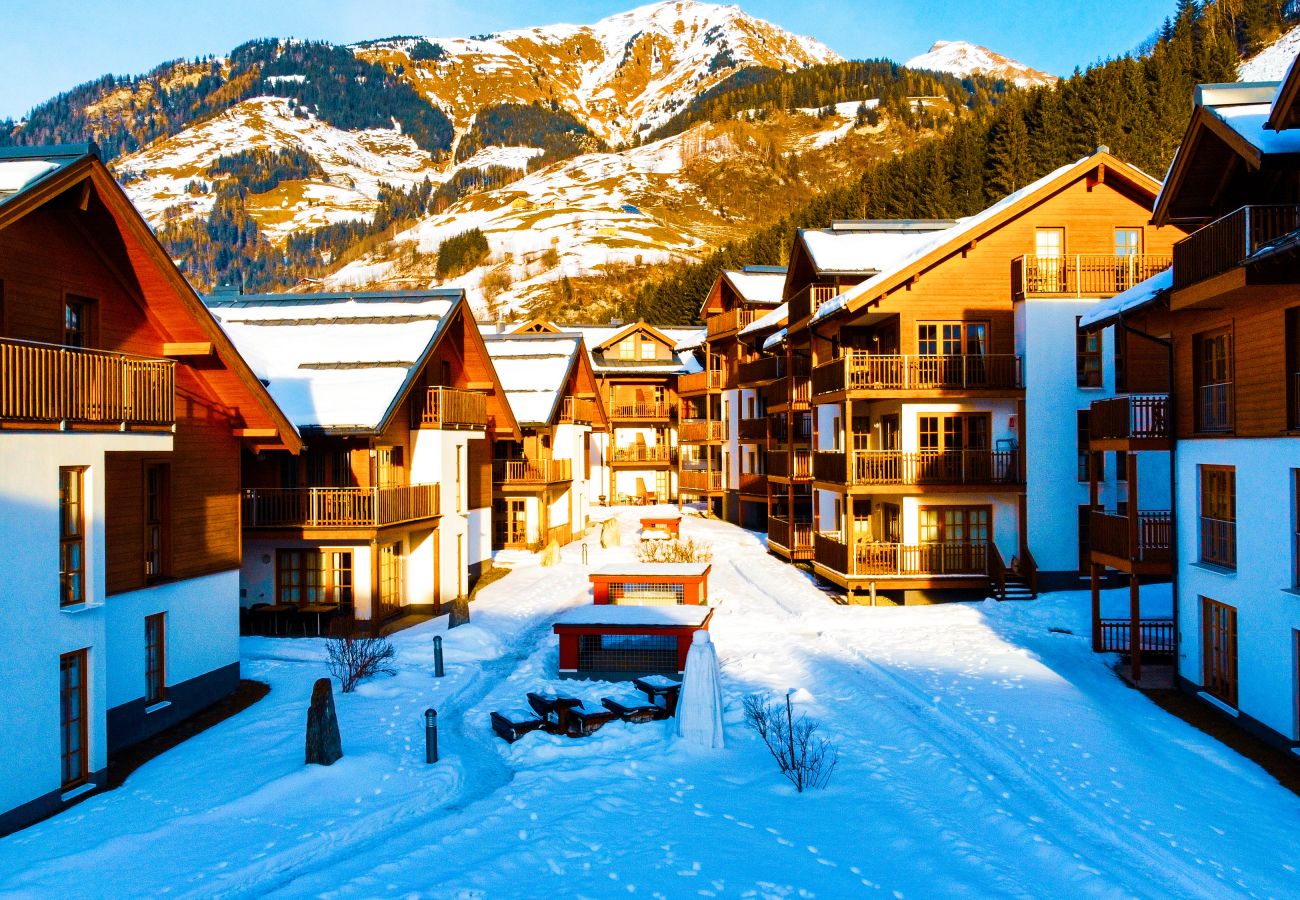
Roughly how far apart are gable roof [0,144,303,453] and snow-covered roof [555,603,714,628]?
23.7ft

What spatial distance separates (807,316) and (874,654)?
14410 mm

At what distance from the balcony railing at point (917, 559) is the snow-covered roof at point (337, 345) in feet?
46.2

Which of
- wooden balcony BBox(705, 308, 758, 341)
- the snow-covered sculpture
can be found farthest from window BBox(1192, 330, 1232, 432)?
wooden balcony BBox(705, 308, 758, 341)

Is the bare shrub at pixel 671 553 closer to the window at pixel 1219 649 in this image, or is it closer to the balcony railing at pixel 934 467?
the balcony railing at pixel 934 467

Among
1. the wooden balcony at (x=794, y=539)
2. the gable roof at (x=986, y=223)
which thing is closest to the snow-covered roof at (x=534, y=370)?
the wooden balcony at (x=794, y=539)

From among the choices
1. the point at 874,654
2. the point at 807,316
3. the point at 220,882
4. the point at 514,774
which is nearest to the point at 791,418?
the point at 807,316

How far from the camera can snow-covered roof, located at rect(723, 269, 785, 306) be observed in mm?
45812

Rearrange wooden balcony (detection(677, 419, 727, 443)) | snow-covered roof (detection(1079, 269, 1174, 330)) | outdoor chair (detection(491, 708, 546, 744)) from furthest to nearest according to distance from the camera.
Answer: wooden balcony (detection(677, 419, 727, 443))
snow-covered roof (detection(1079, 269, 1174, 330))
outdoor chair (detection(491, 708, 546, 744))

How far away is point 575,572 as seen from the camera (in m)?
32.5

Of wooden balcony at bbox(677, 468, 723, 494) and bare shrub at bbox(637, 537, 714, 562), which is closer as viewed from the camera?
bare shrub at bbox(637, 537, 714, 562)

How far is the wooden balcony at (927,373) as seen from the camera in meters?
25.8

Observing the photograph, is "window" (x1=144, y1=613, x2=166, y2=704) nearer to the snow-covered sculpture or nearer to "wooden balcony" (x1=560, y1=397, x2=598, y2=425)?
the snow-covered sculpture

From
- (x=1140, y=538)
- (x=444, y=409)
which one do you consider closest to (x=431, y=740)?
(x=444, y=409)

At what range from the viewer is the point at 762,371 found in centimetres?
3953
